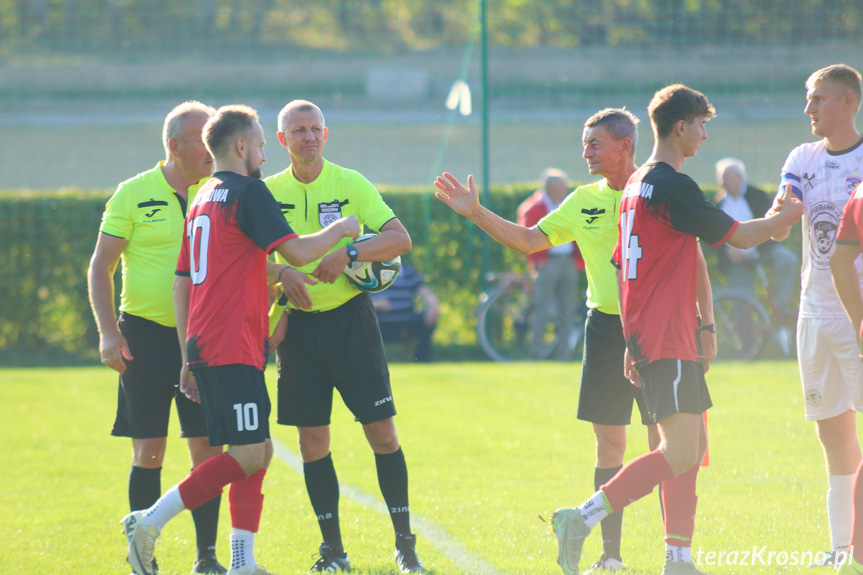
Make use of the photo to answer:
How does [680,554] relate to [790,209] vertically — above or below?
below

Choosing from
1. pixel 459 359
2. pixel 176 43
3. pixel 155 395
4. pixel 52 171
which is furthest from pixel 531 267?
pixel 52 171

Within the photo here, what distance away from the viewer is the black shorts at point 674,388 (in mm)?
3830

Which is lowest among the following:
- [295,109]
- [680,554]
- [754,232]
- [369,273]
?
[680,554]

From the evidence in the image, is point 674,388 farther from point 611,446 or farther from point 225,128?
point 225,128

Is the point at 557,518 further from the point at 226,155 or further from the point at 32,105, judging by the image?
the point at 32,105

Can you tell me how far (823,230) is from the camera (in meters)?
4.31

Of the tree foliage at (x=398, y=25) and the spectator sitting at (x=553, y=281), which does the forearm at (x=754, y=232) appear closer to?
the spectator sitting at (x=553, y=281)

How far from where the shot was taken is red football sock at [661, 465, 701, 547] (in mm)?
3943

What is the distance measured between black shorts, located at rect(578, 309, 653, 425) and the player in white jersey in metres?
0.85

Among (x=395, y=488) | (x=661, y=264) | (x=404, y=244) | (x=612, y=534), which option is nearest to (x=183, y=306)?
(x=404, y=244)

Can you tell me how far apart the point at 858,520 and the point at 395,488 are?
208cm

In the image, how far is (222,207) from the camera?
392 centimetres

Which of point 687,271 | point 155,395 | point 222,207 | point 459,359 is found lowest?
point 459,359

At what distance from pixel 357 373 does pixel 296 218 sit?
32.6 inches
